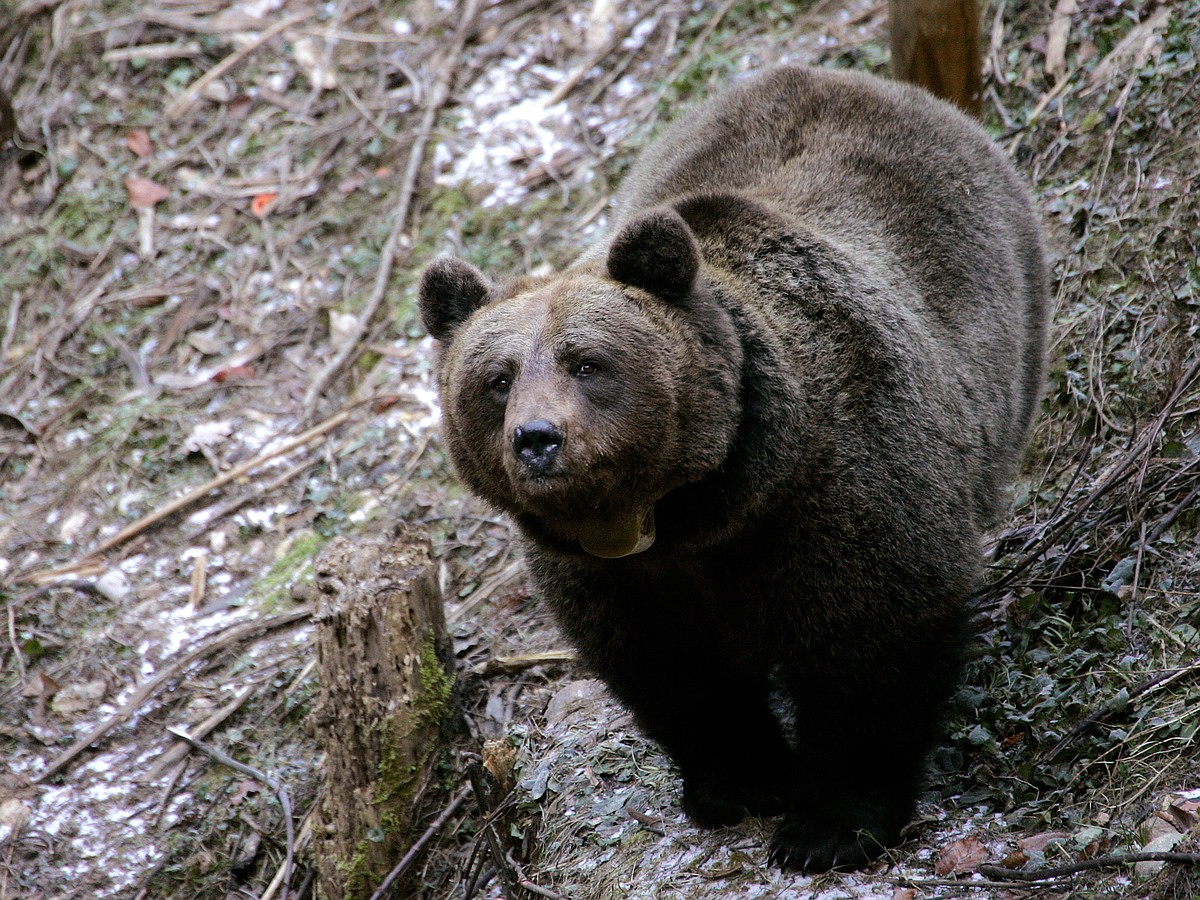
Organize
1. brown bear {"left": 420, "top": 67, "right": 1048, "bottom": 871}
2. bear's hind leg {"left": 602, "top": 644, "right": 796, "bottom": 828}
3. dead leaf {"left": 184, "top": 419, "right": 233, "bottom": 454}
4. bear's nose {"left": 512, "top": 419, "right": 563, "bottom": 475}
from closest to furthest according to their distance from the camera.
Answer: bear's nose {"left": 512, "top": 419, "right": 563, "bottom": 475} < brown bear {"left": 420, "top": 67, "right": 1048, "bottom": 871} < bear's hind leg {"left": 602, "top": 644, "right": 796, "bottom": 828} < dead leaf {"left": 184, "top": 419, "right": 233, "bottom": 454}

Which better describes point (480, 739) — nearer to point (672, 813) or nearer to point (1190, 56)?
point (672, 813)

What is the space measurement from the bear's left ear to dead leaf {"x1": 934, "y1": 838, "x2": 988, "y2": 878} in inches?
105

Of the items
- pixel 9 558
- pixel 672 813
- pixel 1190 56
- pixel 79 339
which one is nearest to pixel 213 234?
pixel 79 339

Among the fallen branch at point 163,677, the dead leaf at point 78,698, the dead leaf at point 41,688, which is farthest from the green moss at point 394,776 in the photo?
the dead leaf at point 41,688

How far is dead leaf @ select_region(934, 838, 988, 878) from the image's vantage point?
15.9ft

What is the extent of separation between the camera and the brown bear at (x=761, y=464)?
4.54 meters

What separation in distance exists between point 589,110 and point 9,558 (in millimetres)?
6628

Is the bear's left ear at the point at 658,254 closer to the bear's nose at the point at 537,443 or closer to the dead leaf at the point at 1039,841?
the bear's nose at the point at 537,443

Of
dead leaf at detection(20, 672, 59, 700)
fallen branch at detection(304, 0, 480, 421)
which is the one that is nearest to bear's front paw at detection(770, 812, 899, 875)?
dead leaf at detection(20, 672, 59, 700)

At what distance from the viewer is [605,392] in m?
4.45

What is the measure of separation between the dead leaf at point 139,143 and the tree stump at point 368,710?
725 cm

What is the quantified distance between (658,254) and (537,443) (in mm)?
1004

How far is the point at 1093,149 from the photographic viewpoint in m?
8.55

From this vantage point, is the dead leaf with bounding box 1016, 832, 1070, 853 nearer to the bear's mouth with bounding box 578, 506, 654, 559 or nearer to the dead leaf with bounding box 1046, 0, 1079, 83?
the bear's mouth with bounding box 578, 506, 654, 559
